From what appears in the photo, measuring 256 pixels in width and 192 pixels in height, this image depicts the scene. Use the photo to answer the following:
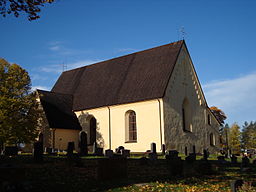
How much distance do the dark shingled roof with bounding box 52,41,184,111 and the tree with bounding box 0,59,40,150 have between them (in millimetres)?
7907

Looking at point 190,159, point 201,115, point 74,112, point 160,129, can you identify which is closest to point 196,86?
point 201,115

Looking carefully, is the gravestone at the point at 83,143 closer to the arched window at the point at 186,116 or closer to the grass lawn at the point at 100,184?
the grass lawn at the point at 100,184

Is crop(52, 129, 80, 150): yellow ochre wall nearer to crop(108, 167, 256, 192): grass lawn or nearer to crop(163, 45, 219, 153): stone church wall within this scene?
crop(163, 45, 219, 153): stone church wall

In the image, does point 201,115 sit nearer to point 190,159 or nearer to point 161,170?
point 190,159

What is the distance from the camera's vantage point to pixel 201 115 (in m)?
33.2

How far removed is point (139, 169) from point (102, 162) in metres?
3.88

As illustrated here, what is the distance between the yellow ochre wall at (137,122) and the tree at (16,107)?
7.32 meters

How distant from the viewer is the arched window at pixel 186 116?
31636mm

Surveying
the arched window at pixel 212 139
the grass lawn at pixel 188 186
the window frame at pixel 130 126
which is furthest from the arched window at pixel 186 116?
the grass lawn at pixel 188 186

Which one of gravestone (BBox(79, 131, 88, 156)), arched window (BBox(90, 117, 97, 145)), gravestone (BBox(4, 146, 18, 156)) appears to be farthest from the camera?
arched window (BBox(90, 117, 97, 145))

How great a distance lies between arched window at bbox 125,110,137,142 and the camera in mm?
29938

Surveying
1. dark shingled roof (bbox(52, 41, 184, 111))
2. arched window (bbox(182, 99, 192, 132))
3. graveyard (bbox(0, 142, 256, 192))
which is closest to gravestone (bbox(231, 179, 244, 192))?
graveyard (bbox(0, 142, 256, 192))

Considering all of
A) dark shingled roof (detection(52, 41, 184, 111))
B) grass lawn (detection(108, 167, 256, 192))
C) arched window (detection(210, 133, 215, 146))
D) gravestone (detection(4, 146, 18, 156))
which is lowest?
grass lawn (detection(108, 167, 256, 192))

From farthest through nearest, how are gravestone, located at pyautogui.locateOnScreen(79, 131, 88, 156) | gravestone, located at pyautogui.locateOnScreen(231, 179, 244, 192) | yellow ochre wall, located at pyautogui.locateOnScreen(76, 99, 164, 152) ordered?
yellow ochre wall, located at pyautogui.locateOnScreen(76, 99, 164, 152)
gravestone, located at pyautogui.locateOnScreen(79, 131, 88, 156)
gravestone, located at pyautogui.locateOnScreen(231, 179, 244, 192)
